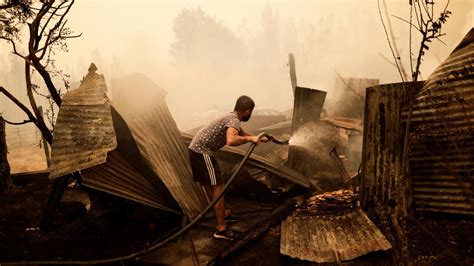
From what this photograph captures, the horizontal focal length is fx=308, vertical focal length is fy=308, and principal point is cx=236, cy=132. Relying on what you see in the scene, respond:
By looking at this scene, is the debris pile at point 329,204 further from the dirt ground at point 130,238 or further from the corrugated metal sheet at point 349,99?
the corrugated metal sheet at point 349,99

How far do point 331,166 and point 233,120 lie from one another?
3589 millimetres

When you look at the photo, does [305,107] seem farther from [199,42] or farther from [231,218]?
[199,42]

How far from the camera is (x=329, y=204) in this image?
15.5 feet

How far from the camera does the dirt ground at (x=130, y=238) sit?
3.44 metres

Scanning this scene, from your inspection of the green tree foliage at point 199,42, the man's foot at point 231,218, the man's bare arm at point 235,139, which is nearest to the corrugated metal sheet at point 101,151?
the man's foot at point 231,218

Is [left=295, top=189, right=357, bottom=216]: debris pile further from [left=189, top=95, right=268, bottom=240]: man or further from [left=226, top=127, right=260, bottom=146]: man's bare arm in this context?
[left=226, top=127, right=260, bottom=146]: man's bare arm

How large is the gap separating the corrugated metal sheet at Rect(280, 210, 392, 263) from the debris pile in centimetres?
34

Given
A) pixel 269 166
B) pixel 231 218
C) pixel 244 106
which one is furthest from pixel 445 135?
pixel 231 218

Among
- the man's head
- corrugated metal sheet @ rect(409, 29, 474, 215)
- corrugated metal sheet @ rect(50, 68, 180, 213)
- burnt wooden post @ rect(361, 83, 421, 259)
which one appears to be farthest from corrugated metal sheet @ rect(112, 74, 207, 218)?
corrugated metal sheet @ rect(409, 29, 474, 215)

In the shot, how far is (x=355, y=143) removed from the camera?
9.52 m

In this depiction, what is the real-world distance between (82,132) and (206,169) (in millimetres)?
1792

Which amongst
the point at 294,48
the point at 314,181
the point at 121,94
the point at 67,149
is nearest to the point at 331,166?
the point at 314,181

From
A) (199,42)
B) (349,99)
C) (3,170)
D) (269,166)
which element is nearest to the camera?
(269,166)

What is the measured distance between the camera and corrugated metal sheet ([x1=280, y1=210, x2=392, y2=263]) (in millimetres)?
3381
